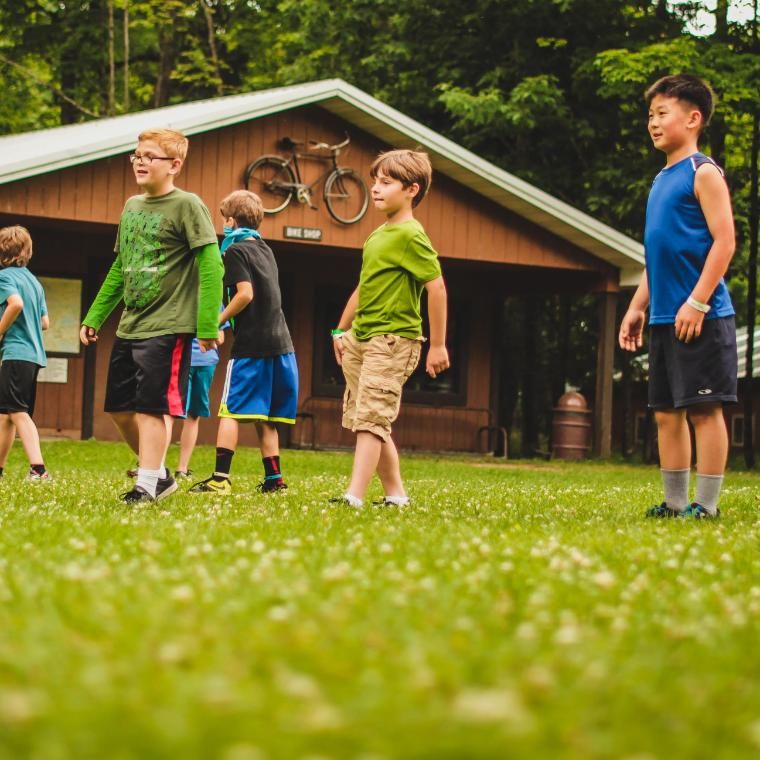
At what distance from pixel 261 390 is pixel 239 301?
62 centimetres

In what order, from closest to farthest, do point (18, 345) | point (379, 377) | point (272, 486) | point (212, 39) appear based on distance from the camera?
point (379, 377) < point (272, 486) < point (18, 345) < point (212, 39)

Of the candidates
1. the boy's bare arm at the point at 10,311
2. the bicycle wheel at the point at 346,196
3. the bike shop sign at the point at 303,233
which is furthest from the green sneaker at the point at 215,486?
the bicycle wheel at the point at 346,196

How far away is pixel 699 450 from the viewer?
6.82 m

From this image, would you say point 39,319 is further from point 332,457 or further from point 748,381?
point 748,381

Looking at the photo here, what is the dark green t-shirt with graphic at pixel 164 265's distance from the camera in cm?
708

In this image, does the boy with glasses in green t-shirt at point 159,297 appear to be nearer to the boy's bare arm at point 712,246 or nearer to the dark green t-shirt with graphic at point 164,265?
the dark green t-shirt with graphic at point 164,265

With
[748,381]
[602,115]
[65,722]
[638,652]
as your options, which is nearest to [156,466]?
[638,652]

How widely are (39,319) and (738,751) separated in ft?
26.6

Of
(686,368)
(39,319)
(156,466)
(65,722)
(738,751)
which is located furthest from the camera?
(39,319)

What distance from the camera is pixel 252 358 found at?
337 inches

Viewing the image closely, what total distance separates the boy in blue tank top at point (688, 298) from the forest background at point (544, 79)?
1493 cm

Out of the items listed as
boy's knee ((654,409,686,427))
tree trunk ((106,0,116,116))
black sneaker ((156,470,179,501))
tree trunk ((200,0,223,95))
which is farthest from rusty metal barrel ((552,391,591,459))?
tree trunk ((106,0,116,116))

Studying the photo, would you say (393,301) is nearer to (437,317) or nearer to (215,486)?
(437,317)

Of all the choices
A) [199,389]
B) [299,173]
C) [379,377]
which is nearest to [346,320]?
[379,377]
